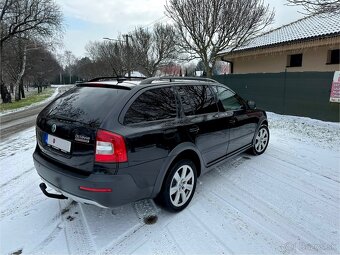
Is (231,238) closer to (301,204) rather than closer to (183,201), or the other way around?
(183,201)

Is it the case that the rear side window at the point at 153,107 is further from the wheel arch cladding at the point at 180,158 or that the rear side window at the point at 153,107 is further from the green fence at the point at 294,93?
the green fence at the point at 294,93

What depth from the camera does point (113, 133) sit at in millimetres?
2422

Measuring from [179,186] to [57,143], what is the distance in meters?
1.55

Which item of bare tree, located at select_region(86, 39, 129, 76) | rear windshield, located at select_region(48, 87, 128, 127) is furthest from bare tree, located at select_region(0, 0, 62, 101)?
rear windshield, located at select_region(48, 87, 128, 127)

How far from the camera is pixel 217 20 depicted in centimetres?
1273

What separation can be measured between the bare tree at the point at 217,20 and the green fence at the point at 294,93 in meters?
2.33

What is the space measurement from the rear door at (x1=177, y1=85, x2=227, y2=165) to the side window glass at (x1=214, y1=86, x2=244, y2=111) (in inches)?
8.3

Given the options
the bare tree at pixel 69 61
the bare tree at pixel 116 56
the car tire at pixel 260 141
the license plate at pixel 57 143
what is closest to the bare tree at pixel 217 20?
the car tire at pixel 260 141

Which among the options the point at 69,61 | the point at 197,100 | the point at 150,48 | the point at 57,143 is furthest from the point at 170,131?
the point at 69,61

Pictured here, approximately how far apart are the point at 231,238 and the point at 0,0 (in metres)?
22.0

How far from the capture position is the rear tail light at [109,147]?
2.41 meters

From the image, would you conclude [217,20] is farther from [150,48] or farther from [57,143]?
[150,48]

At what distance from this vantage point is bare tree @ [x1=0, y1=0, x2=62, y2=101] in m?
18.1

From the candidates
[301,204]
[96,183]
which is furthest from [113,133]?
[301,204]
